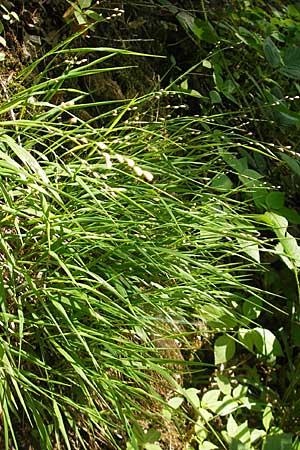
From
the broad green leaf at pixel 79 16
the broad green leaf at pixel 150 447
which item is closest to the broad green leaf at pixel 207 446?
the broad green leaf at pixel 150 447

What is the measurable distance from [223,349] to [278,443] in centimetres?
20

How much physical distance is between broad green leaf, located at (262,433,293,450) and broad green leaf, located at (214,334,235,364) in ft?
0.55

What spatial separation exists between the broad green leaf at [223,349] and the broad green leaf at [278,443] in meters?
0.17

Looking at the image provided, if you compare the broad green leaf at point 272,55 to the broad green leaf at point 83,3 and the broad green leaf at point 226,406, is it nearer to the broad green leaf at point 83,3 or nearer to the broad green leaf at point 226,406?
the broad green leaf at point 83,3

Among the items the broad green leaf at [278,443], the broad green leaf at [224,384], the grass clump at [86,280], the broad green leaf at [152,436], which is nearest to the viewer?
the grass clump at [86,280]

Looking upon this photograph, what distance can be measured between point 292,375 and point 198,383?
0.22m

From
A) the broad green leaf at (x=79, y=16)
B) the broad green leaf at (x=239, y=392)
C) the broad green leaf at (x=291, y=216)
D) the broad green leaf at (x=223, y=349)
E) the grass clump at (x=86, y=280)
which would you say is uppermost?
the broad green leaf at (x=79, y=16)

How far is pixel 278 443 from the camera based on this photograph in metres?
1.37

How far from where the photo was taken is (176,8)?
179 centimetres

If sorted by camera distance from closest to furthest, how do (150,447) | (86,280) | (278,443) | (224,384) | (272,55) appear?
(86,280) < (150,447) < (278,443) < (224,384) < (272,55)

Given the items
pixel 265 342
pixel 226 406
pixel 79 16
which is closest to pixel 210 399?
pixel 226 406

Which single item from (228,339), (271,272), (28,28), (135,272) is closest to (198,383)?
(228,339)

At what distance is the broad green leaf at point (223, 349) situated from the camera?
1452mm

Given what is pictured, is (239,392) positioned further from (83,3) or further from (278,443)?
(83,3)
